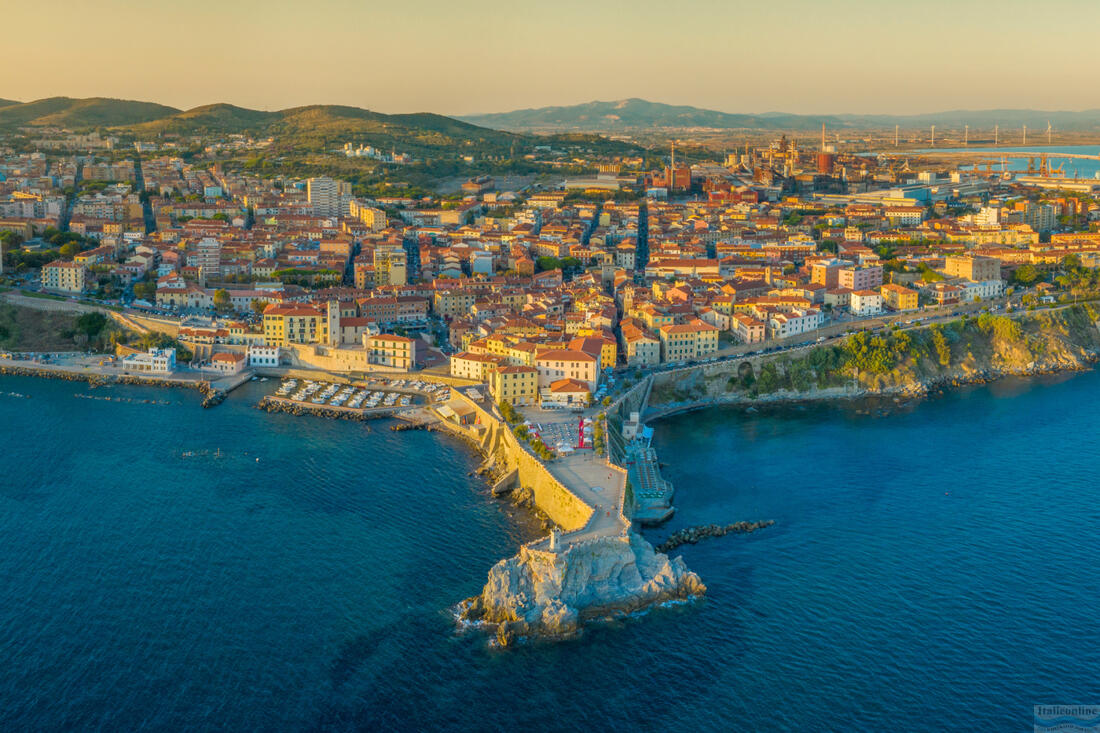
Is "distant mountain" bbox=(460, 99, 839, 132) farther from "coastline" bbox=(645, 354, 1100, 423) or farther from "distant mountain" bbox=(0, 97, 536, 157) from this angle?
"coastline" bbox=(645, 354, 1100, 423)

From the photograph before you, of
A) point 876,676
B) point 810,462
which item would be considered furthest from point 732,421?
point 876,676

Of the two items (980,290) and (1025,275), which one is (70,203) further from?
(1025,275)

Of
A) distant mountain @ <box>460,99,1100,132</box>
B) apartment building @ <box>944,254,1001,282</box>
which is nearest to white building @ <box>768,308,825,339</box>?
apartment building @ <box>944,254,1001,282</box>

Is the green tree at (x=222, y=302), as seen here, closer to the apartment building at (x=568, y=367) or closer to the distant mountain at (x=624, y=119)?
the apartment building at (x=568, y=367)

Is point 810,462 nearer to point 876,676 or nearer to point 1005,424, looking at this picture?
point 1005,424

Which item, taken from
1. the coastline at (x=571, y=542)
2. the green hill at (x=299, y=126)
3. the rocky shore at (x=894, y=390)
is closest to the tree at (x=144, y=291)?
the coastline at (x=571, y=542)

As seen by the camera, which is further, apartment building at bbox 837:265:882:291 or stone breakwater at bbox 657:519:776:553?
apartment building at bbox 837:265:882:291

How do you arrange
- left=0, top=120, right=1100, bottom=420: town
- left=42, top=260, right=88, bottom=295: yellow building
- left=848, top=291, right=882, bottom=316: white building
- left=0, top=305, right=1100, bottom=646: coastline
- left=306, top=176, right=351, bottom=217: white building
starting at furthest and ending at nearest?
left=306, top=176, right=351, bottom=217: white building
left=42, top=260, right=88, bottom=295: yellow building
left=848, top=291, right=882, bottom=316: white building
left=0, top=120, right=1100, bottom=420: town
left=0, top=305, right=1100, bottom=646: coastline
